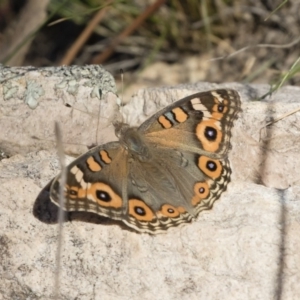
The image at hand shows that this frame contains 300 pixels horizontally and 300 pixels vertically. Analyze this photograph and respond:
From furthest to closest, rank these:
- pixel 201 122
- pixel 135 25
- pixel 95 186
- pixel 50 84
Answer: pixel 135 25, pixel 50 84, pixel 201 122, pixel 95 186

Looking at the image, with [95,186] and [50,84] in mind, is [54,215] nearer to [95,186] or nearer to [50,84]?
[95,186]

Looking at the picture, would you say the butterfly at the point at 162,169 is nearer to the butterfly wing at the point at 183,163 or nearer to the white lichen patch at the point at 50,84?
the butterfly wing at the point at 183,163

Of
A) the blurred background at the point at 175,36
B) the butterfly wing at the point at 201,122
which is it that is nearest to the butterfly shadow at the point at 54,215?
the butterfly wing at the point at 201,122

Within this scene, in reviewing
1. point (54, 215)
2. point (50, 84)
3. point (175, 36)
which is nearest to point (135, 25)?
point (175, 36)

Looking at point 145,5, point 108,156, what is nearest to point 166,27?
point 145,5

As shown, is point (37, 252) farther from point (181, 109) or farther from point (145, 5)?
point (145, 5)
